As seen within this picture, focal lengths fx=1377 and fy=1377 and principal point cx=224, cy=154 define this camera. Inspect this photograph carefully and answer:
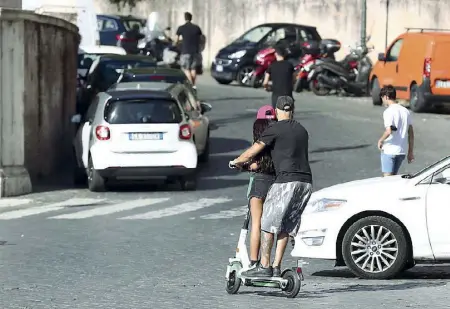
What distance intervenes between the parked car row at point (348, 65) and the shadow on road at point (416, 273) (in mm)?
16583

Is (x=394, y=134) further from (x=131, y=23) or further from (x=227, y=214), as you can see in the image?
(x=131, y=23)

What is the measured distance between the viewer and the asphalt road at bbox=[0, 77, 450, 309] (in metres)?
11.4

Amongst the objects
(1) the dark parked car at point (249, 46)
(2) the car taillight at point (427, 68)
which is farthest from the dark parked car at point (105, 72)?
(1) the dark parked car at point (249, 46)

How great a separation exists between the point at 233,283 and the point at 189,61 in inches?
811

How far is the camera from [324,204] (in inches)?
506

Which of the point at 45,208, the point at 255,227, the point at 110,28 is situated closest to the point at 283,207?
the point at 255,227

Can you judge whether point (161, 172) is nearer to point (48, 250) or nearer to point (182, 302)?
point (48, 250)

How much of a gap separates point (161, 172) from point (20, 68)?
2.83 m

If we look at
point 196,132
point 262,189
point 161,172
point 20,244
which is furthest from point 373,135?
point 262,189

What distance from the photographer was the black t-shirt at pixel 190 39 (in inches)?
1236

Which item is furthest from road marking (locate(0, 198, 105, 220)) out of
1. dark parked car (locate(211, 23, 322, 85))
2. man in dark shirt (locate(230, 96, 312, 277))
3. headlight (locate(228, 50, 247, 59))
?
dark parked car (locate(211, 23, 322, 85))

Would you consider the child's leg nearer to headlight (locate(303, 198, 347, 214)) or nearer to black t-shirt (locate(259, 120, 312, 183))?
black t-shirt (locate(259, 120, 312, 183))

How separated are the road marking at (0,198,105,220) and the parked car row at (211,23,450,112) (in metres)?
11.9

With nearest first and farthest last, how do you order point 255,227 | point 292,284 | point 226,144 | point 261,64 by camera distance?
point 292,284
point 255,227
point 226,144
point 261,64
